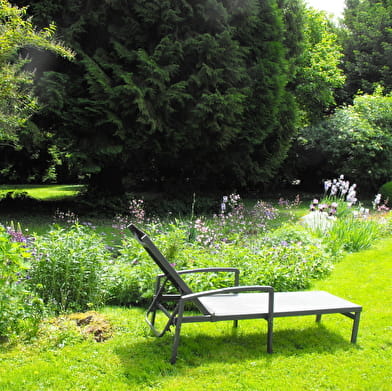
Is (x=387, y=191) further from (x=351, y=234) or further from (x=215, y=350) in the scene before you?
(x=215, y=350)

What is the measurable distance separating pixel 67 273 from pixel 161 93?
7051 mm

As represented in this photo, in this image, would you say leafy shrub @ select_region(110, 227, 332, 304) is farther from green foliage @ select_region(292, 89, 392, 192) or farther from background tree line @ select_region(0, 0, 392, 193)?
green foliage @ select_region(292, 89, 392, 192)

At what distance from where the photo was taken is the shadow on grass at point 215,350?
11.1ft

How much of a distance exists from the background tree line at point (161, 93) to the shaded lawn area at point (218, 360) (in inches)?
268

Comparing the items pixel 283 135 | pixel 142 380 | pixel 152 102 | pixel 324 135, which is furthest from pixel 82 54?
pixel 324 135

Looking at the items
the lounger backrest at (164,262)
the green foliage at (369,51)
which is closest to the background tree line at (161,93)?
the lounger backrest at (164,262)

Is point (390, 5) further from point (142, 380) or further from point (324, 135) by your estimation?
point (142, 380)

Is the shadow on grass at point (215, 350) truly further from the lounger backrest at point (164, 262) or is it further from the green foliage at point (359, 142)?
the green foliage at point (359, 142)

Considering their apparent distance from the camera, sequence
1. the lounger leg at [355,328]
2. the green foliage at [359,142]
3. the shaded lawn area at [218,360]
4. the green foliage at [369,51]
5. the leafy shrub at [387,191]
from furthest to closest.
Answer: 1. the green foliage at [369,51]
2. the green foliage at [359,142]
3. the leafy shrub at [387,191]
4. the lounger leg at [355,328]
5. the shaded lawn area at [218,360]

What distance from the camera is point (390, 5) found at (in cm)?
2644

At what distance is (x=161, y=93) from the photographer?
1062cm

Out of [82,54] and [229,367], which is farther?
[82,54]

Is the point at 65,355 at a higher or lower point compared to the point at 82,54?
lower

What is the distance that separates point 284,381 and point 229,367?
45 centimetres
